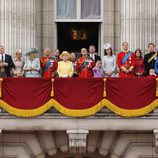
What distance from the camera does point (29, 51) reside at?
136ft

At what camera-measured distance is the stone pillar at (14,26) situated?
43.8 m

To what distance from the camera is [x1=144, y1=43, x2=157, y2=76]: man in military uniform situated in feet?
135

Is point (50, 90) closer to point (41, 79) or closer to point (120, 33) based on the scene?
point (41, 79)

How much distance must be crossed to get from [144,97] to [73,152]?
11.0 ft

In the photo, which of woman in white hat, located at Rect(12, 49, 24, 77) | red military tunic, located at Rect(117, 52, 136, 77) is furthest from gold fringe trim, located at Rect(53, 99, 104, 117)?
woman in white hat, located at Rect(12, 49, 24, 77)

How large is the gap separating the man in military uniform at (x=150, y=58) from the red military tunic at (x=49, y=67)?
10.9ft

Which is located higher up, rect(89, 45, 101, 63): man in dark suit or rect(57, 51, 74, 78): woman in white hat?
rect(89, 45, 101, 63): man in dark suit

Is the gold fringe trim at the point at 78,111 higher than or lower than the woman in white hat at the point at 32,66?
lower

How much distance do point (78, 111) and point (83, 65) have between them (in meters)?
1.89

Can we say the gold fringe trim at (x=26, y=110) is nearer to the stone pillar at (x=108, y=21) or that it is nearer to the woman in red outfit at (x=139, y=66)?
the woman in red outfit at (x=139, y=66)

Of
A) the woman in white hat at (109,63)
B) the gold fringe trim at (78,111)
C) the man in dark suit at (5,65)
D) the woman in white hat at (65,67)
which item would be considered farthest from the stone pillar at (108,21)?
the gold fringe trim at (78,111)

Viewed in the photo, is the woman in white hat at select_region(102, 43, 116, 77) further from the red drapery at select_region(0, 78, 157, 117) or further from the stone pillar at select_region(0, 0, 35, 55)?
the stone pillar at select_region(0, 0, 35, 55)

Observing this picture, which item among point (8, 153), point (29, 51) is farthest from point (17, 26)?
point (8, 153)

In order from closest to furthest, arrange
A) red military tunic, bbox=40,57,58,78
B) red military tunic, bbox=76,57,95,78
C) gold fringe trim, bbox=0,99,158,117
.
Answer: gold fringe trim, bbox=0,99,158,117, red military tunic, bbox=76,57,95,78, red military tunic, bbox=40,57,58,78
